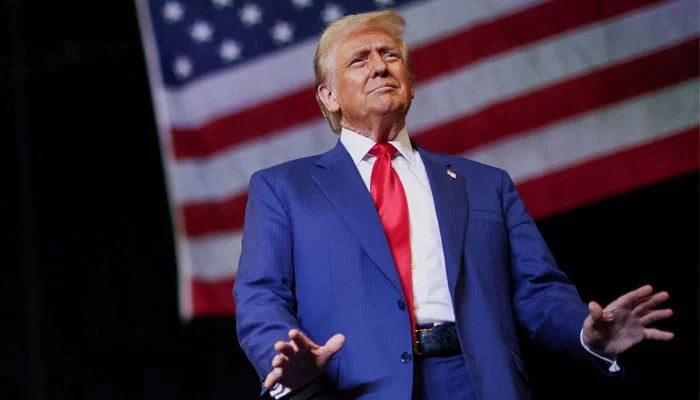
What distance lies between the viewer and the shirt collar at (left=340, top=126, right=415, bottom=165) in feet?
7.30

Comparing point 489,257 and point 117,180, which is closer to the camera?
point 489,257

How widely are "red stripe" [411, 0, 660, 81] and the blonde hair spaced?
0.63 meters

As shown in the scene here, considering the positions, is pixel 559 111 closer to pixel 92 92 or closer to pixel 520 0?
pixel 520 0

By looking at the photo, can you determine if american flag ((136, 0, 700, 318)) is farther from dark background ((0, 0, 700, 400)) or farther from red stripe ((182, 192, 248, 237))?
dark background ((0, 0, 700, 400))

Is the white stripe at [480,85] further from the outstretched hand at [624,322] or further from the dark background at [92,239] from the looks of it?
the outstretched hand at [624,322]

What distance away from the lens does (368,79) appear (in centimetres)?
226

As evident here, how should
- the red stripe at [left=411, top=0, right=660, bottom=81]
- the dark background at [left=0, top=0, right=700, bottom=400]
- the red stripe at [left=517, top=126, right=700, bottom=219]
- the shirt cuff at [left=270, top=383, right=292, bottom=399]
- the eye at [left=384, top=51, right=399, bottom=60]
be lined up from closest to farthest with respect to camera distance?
the shirt cuff at [left=270, top=383, right=292, bottom=399]
the eye at [left=384, top=51, right=399, bottom=60]
the red stripe at [left=517, top=126, right=700, bottom=219]
the red stripe at [left=411, top=0, right=660, bottom=81]
the dark background at [left=0, top=0, right=700, bottom=400]

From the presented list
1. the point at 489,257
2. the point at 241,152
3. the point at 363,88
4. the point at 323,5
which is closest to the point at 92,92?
the point at 241,152

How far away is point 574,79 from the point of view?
2945mm

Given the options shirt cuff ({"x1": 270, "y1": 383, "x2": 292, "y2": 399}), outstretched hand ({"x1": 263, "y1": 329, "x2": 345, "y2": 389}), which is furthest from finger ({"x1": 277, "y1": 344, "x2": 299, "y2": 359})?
shirt cuff ({"x1": 270, "y1": 383, "x2": 292, "y2": 399})

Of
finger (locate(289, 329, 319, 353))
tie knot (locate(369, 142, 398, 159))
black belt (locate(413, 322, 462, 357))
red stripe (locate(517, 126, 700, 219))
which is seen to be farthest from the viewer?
red stripe (locate(517, 126, 700, 219))

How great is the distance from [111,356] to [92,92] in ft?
2.67

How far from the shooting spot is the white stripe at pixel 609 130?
2.90m

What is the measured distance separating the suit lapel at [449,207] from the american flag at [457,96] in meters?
0.76
